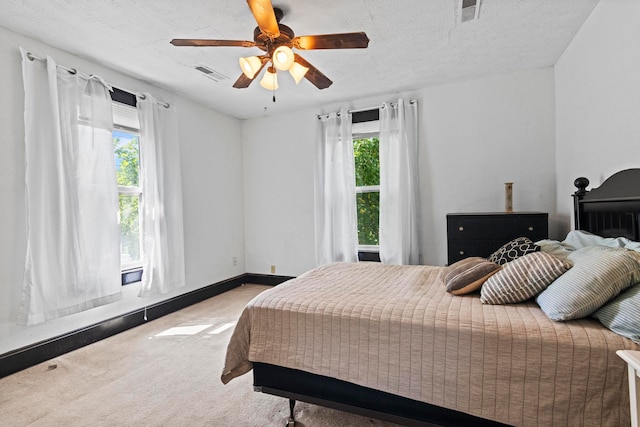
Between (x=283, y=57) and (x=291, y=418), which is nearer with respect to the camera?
(x=291, y=418)

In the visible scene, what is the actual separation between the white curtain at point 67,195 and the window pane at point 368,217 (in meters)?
2.68

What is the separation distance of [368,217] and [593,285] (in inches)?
114

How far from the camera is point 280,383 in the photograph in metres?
1.61

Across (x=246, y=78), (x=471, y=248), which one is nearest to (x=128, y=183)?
(x=246, y=78)

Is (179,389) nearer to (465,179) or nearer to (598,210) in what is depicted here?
(598,210)

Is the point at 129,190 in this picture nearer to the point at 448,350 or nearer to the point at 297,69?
the point at 297,69

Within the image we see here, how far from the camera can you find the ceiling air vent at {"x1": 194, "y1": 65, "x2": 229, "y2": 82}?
2.92 metres

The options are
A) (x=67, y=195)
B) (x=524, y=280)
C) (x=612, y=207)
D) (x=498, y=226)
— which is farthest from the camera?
(x=498, y=226)

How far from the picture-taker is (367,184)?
4.03 metres

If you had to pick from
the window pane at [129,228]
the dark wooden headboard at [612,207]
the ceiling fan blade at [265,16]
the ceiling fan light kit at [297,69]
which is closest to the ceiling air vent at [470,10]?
the ceiling fan light kit at [297,69]

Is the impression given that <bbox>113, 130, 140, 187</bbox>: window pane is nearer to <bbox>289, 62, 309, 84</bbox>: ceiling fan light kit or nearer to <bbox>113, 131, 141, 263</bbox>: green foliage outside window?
<bbox>113, 131, 141, 263</bbox>: green foliage outside window

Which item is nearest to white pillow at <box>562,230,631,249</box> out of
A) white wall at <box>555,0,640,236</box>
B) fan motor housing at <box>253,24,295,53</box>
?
white wall at <box>555,0,640,236</box>

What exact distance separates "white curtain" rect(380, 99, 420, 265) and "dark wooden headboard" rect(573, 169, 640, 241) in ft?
5.17

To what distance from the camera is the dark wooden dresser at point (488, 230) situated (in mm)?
2787
